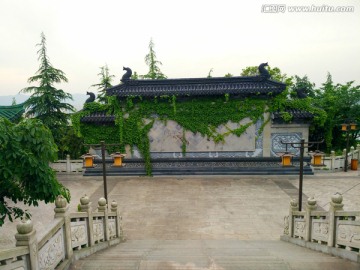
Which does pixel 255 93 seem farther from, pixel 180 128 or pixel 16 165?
pixel 16 165

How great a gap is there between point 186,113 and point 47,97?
A: 30.1ft

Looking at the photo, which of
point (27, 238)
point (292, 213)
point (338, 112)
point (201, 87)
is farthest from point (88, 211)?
point (338, 112)

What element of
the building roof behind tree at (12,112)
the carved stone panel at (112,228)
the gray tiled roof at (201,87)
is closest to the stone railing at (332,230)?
the carved stone panel at (112,228)

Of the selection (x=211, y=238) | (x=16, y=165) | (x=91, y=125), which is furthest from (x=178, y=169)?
(x=16, y=165)

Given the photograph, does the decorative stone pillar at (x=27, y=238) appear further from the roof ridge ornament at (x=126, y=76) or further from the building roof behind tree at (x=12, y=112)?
the roof ridge ornament at (x=126, y=76)

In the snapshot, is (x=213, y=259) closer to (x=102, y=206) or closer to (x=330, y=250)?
(x=330, y=250)

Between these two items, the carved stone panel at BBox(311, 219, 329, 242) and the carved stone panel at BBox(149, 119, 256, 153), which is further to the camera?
the carved stone panel at BBox(149, 119, 256, 153)

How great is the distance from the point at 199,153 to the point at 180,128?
194 centimetres

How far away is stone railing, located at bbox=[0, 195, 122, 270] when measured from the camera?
12.4ft

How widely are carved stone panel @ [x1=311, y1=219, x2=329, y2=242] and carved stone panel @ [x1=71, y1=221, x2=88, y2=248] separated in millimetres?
5296

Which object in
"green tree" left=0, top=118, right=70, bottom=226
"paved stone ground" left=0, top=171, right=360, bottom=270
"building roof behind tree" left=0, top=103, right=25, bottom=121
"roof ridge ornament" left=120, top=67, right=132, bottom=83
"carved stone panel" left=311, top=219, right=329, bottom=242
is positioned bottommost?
"paved stone ground" left=0, top=171, right=360, bottom=270

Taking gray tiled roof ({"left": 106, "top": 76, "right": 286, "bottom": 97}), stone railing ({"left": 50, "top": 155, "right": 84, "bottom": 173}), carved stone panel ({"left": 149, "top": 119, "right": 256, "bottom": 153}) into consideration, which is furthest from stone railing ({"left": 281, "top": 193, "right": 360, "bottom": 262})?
stone railing ({"left": 50, "top": 155, "right": 84, "bottom": 173})

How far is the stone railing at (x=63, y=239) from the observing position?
377 centimetres

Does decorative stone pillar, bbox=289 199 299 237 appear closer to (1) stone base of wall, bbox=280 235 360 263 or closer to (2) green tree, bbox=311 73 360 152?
(1) stone base of wall, bbox=280 235 360 263
